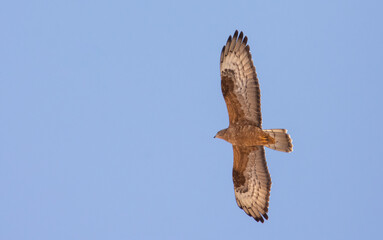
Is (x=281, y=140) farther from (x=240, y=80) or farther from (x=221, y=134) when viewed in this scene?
(x=240, y=80)

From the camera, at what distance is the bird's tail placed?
1218 centimetres

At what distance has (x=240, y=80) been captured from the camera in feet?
40.3

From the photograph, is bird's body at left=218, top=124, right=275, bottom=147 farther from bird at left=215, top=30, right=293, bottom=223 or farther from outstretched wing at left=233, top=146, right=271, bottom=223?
outstretched wing at left=233, top=146, right=271, bottom=223

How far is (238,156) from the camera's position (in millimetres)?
13242

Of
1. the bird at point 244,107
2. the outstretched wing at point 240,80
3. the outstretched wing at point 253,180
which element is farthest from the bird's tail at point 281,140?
the outstretched wing at point 253,180

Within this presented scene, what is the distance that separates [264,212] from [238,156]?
149 centimetres

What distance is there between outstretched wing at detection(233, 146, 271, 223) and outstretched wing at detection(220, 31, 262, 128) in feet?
3.35

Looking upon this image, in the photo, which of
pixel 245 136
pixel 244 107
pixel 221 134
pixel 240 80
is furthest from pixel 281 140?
pixel 240 80

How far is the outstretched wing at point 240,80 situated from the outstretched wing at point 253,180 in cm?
102

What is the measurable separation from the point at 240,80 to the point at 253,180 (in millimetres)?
2611

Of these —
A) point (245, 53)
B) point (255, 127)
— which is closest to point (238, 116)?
point (255, 127)

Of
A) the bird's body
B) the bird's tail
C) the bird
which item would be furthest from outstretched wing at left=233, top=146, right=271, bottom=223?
the bird's tail

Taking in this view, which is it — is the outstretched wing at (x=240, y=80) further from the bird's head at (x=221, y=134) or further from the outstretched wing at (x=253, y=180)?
the outstretched wing at (x=253, y=180)

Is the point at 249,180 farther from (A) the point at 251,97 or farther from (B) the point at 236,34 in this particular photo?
(B) the point at 236,34
